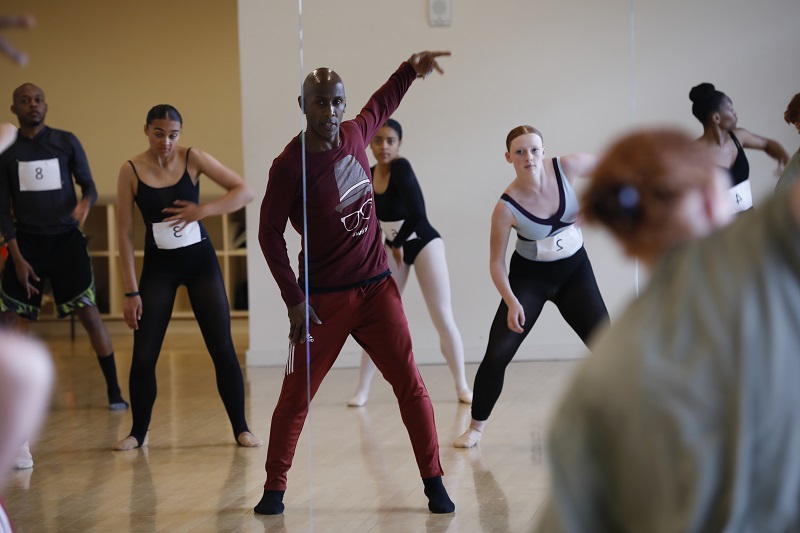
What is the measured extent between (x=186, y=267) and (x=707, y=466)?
335 centimetres

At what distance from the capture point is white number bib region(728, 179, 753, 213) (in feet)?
10.5

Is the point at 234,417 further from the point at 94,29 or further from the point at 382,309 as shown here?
the point at 94,29

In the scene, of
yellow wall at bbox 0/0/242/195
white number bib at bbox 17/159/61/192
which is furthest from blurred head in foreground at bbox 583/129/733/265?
yellow wall at bbox 0/0/242/195

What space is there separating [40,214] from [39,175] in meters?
0.20

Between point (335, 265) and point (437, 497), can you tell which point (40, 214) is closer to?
point (335, 265)

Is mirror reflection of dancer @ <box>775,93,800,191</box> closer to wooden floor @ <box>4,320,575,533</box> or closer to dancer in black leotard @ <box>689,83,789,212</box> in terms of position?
dancer in black leotard @ <box>689,83,789,212</box>

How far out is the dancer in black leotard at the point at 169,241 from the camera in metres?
4.25

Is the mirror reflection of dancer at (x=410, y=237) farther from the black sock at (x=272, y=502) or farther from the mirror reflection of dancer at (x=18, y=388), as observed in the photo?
→ the mirror reflection of dancer at (x=18, y=388)

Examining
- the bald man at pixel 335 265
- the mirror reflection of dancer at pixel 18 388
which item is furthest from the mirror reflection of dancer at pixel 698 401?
the bald man at pixel 335 265

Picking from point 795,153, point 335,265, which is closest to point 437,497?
point 335,265

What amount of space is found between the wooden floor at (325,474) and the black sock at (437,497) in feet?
0.11

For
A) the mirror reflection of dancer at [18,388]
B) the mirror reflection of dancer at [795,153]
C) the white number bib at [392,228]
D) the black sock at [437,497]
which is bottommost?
the black sock at [437,497]

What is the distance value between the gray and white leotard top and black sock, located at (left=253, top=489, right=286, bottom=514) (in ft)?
3.65

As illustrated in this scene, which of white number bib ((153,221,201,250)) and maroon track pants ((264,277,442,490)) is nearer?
maroon track pants ((264,277,442,490))
